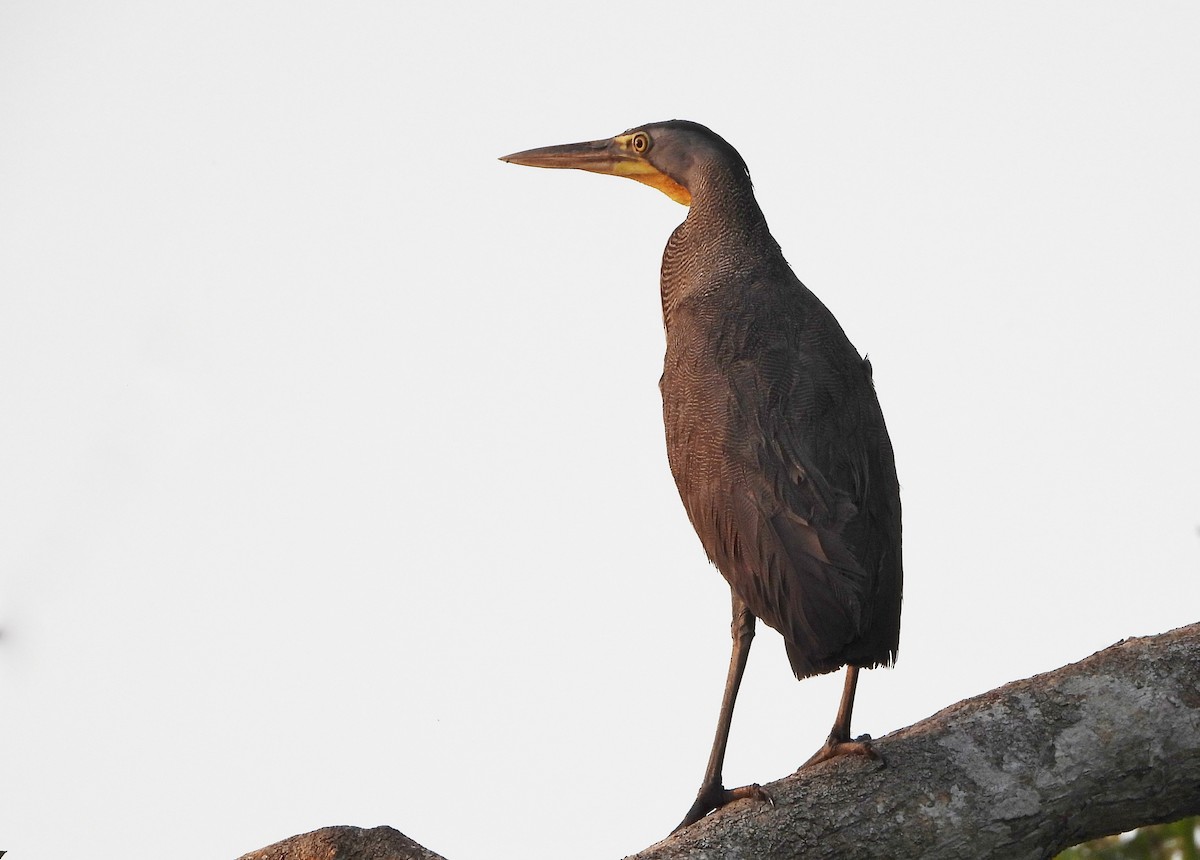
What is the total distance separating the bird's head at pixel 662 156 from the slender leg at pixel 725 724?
2361 mm

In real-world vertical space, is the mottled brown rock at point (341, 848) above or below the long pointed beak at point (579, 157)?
below

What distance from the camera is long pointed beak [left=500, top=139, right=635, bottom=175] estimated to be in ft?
26.2

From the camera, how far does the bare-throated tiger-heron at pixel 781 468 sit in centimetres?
513

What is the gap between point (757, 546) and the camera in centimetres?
537

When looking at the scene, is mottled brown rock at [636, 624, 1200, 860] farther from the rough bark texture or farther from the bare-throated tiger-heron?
the bare-throated tiger-heron

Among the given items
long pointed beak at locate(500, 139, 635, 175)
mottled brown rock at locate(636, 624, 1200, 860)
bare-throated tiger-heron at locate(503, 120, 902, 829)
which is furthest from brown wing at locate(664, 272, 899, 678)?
long pointed beak at locate(500, 139, 635, 175)

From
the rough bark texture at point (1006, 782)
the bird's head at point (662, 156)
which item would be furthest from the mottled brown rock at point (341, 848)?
the bird's head at point (662, 156)

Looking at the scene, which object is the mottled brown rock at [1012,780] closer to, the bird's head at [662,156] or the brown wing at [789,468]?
the brown wing at [789,468]

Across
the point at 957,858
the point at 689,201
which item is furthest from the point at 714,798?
the point at 689,201

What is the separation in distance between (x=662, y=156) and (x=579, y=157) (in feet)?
2.45

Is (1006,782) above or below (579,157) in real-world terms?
below

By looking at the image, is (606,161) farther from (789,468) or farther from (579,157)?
(789,468)

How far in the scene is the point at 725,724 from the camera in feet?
19.0

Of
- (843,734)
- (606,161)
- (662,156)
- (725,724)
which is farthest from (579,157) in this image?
(843,734)
